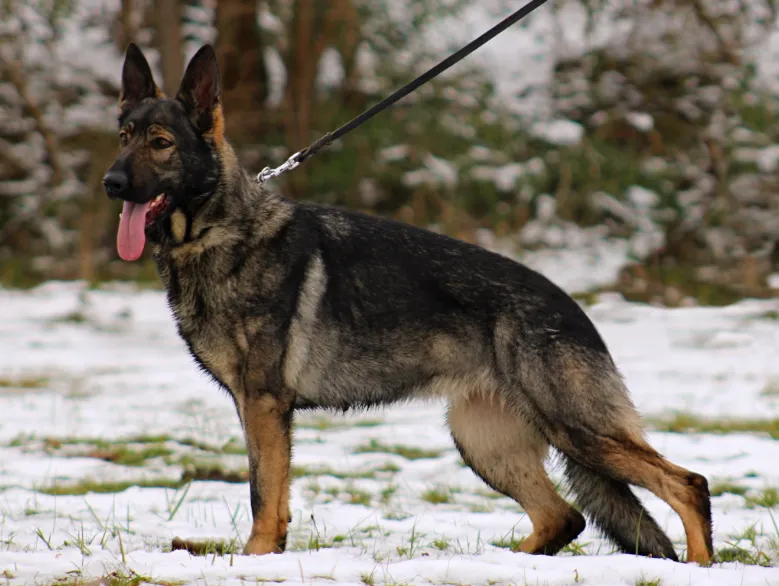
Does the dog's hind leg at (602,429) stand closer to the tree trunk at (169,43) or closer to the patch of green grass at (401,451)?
the patch of green grass at (401,451)

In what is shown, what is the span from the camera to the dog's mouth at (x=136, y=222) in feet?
13.5

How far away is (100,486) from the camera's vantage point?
5.71 m

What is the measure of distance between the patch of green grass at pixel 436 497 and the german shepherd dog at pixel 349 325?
3.38 ft

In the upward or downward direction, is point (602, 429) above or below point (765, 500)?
above

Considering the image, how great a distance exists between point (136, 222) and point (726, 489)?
353 cm

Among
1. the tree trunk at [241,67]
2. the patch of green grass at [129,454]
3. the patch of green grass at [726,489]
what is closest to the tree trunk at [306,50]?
the tree trunk at [241,67]

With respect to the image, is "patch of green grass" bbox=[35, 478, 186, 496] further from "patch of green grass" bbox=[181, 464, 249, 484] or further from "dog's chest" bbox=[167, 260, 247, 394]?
"dog's chest" bbox=[167, 260, 247, 394]

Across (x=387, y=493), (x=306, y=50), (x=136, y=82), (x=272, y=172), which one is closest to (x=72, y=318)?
(x=306, y=50)

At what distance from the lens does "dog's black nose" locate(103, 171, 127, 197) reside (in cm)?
401

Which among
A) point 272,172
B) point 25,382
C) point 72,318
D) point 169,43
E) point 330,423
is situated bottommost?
point 330,423

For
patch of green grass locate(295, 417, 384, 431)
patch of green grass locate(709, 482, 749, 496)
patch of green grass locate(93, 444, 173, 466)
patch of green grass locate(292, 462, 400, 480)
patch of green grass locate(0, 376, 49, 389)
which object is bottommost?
patch of green grass locate(709, 482, 749, 496)

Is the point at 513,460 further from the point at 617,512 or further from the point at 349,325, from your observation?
the point at 349,325

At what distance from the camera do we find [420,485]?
5875 millimetres

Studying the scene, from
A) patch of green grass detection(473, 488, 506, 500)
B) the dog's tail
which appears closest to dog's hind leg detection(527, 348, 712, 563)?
the dog's tail
